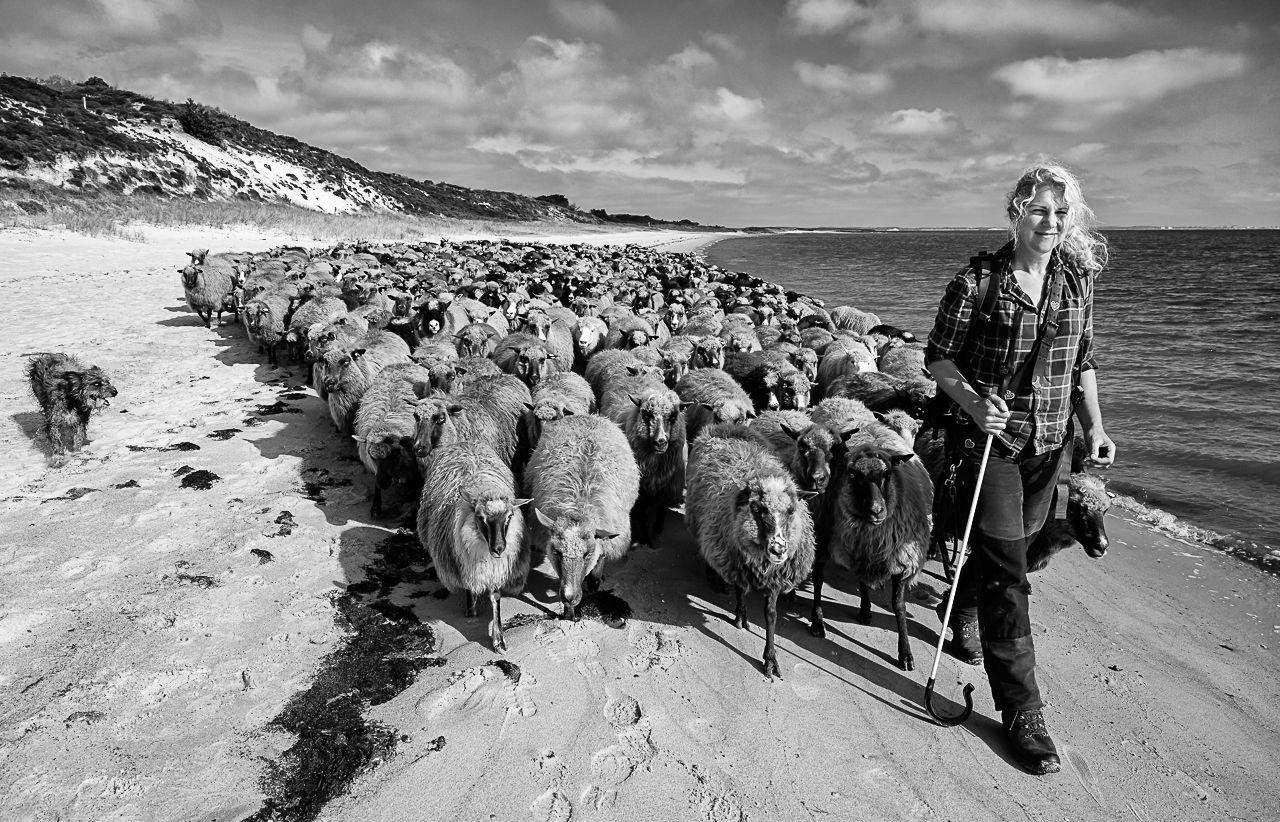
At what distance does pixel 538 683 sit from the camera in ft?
13.6

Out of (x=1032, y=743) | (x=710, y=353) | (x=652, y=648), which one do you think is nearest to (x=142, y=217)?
(x=710, y=353)

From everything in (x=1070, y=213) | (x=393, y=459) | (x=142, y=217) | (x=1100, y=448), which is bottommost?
(x=393, y=459)

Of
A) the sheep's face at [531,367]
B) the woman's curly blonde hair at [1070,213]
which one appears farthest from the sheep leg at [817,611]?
the sheep's face at [531,367]

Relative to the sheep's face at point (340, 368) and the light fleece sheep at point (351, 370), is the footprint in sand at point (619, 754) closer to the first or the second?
the light fleece sheep at point (351, 370)

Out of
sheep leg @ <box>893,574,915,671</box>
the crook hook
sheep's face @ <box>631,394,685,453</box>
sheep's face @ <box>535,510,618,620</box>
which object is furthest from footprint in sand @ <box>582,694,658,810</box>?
sheep's face @ <box>631,394,685,453</box>

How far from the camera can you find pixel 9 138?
34562mm

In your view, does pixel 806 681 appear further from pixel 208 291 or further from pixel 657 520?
pixel 208 291

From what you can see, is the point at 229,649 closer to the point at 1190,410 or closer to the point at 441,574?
the point at 441,574

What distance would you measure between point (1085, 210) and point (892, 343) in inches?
348

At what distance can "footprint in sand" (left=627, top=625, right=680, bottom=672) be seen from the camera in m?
4.40

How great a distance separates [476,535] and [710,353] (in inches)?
237

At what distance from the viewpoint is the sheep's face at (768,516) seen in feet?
14.0

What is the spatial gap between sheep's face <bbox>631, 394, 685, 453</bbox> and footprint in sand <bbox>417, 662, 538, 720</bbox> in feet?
8.90

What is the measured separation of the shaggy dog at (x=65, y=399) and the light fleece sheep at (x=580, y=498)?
5481 millimetres
